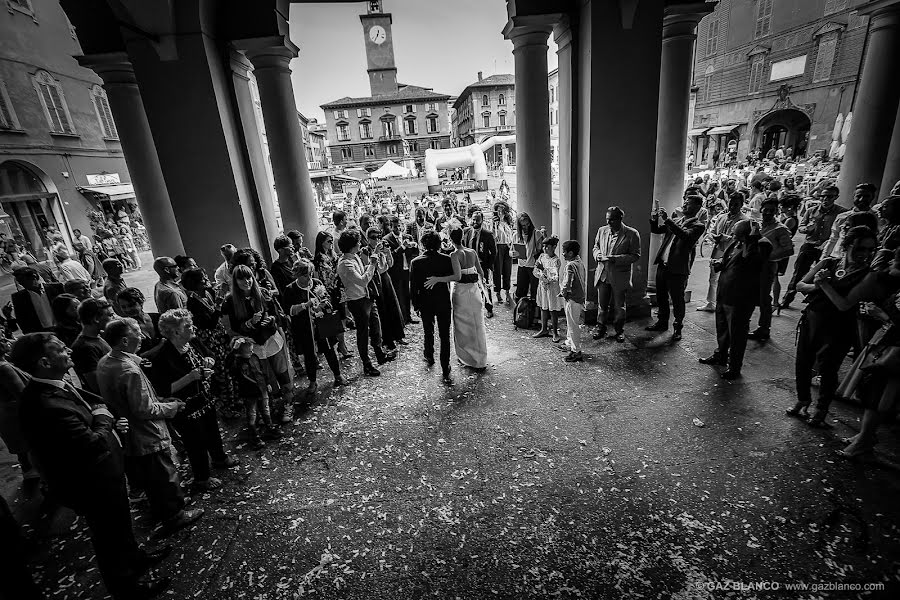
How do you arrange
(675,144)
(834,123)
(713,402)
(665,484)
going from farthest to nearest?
(834,123), (675,144), (713,402), (665,484)

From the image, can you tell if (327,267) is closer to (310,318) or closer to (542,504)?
(310,318)

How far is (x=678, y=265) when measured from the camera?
5.58 meters

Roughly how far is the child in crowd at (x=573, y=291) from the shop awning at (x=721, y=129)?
123ft

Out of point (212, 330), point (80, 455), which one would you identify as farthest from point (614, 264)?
point (80, 455)

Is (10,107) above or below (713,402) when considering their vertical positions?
above

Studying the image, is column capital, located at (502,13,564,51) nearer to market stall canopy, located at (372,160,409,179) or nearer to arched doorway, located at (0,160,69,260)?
arched doorway, located at (0,160,69,260)

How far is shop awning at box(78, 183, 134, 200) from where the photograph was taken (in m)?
17.1

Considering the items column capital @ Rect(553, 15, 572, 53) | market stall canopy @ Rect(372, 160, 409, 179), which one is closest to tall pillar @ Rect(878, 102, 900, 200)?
column capital @ Rect(553, 15, 572, 53)

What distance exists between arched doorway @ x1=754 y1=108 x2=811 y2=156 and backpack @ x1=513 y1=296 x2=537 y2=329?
3529 centimetres

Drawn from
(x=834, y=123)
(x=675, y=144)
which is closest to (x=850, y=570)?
(x=675, y=144)

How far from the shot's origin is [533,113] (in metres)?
7.16

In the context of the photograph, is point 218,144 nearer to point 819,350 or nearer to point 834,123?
point 819,350

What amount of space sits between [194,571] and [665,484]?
3.76 m

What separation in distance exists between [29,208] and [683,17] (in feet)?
72.5
